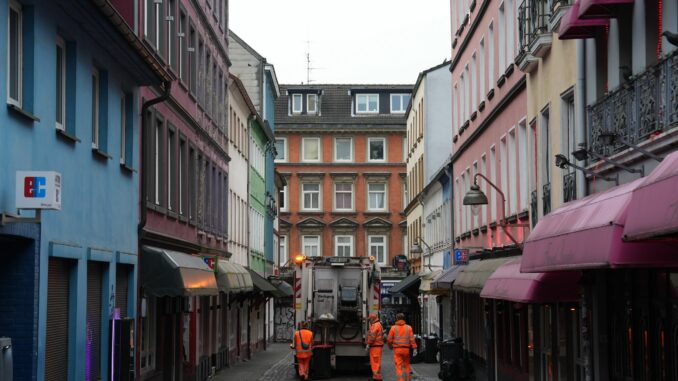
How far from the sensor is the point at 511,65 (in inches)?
1054

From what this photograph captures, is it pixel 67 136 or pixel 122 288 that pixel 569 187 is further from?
pixel 122 288

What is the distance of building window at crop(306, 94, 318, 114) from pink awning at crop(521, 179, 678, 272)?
71388mm

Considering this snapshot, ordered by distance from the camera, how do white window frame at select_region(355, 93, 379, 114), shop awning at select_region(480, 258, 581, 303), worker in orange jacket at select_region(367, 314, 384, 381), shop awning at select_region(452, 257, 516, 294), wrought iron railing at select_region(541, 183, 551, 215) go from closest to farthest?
1. shop awning at select_region(480, 258, 581, 303)
2. wrought iron railing at select_region(541, 183, 551, 215)
3. shop awning at select_region(452, 257, 516, 294)
4. worker in orange jacket at select_region(367, 314, 384, 381)
5. white window frame at select_region(355, 93, 379, 114)

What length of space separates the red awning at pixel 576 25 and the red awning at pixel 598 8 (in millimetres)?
94

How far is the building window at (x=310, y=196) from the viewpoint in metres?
86.9

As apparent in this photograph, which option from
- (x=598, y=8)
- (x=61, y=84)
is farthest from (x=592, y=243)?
(x=61, y=84)

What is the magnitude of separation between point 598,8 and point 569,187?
410 cm

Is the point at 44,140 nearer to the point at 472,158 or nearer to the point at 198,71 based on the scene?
the point at 198,71

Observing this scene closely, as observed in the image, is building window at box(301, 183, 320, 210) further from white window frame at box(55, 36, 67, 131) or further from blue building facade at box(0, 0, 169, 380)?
white window frame at box(55, 36, 67, 131)

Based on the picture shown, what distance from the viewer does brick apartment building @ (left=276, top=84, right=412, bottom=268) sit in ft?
283

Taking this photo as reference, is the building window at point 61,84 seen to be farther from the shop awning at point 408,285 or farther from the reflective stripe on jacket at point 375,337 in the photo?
the shop awning at point 408,285

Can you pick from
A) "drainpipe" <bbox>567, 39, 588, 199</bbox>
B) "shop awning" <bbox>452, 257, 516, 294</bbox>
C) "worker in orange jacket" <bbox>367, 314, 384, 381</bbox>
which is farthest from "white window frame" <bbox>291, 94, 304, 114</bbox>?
"drainpipe" <bbox>567, 39, 588, 199</bbox>

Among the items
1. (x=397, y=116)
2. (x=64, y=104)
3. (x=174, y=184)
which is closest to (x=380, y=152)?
(x=397, y=116)

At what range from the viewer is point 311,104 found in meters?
88.2
